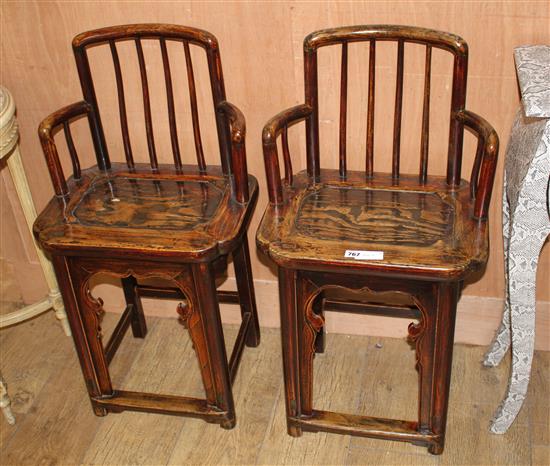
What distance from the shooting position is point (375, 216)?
71.5 inches

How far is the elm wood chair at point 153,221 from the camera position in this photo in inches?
70.8

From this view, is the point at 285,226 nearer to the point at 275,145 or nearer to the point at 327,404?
the point at 275,145

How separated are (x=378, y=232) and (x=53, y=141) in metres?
0.82

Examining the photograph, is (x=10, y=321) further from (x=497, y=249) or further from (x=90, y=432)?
(x=497, y=249)

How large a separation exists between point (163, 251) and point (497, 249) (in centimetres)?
98

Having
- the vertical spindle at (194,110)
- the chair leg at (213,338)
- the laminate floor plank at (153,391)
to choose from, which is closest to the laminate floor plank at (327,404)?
the chair leg at (213,338)

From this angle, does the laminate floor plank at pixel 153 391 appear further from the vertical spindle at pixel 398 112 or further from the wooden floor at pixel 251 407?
the vertical spindle at pixel 398 112

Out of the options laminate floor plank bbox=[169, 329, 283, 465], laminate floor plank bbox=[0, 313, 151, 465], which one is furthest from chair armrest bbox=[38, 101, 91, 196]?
laminate floor plank bbox=[169, 329, 283, 465]

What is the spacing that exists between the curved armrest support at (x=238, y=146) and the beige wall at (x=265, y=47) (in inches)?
6.4

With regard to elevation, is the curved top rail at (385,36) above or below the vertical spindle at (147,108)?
above

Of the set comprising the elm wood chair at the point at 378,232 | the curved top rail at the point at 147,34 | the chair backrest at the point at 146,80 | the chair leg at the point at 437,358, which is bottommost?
the chair leg at the point at 437,358

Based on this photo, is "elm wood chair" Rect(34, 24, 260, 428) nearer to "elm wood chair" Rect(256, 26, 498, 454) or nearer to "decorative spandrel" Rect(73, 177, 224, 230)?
"decorative spandrel" Rect(73, 177, 224, 230)

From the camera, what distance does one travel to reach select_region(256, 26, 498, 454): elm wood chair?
168cm

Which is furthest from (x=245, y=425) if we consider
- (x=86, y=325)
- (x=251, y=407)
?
(x=86, y=325)
